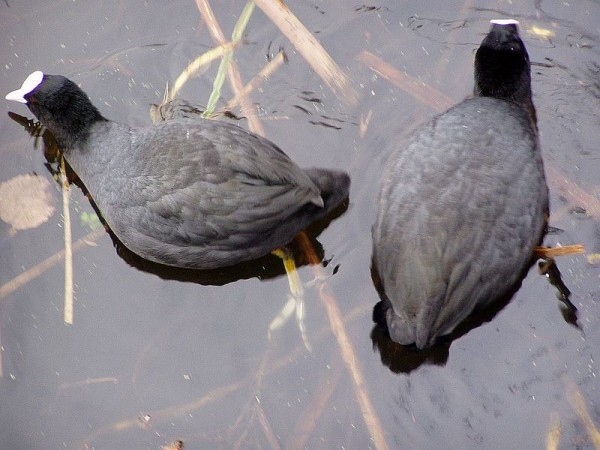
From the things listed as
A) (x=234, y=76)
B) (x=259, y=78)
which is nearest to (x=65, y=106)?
(x=234, y=76)

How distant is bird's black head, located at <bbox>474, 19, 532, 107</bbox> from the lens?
3619 mm

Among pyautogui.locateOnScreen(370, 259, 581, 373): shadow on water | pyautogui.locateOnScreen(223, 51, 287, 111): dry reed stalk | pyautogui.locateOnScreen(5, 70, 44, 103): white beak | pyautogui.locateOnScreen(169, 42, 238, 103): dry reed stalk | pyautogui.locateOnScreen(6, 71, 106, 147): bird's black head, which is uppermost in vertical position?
pyautogui.locateOnScreen(5, 70, 44, 103): white beak

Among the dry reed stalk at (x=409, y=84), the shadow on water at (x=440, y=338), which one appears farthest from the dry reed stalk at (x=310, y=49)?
the shadow on water at (x=440, y=338)

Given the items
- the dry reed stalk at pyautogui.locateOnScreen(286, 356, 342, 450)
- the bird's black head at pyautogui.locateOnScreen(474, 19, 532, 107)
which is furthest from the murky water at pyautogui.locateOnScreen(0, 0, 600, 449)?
the bird's black head at pyautogui.locateOnScreen(474, 19, 532, 107)

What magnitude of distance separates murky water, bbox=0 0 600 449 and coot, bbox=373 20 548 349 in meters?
0.35

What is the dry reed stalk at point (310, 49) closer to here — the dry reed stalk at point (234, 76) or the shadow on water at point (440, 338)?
the dry reed stalk at point (234, 76)

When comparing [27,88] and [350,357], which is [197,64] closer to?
[27,88]

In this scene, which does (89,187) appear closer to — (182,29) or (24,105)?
(24,105)

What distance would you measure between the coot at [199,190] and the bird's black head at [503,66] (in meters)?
0.84

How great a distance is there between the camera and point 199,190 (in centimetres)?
314

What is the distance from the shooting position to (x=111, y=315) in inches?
140

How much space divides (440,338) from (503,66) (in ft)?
4.31

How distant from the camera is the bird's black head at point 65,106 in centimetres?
360

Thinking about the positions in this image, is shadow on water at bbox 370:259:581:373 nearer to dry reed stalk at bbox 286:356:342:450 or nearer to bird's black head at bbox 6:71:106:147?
dry reed stalk at bbox 286:356:342:450
